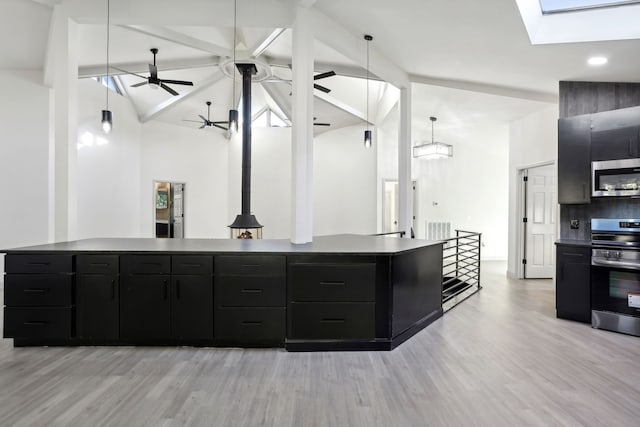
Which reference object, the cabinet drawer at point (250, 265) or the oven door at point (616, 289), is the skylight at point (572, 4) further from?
the cabinet drawer at point (250, 265)

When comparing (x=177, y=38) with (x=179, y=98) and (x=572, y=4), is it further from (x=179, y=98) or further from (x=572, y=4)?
(x=572, y=4)

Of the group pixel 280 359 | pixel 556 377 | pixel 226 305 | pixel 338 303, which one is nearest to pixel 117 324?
pixel 226 305

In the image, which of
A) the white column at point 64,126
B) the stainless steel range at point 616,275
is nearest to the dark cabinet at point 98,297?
the white column at point 64,126

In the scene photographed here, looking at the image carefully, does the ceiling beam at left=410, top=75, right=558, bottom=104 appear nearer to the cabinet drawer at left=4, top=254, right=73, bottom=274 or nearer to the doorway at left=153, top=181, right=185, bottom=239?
the cabinet drawer at left=4, top=254, right=73, bottom=274

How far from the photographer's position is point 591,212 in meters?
4.38

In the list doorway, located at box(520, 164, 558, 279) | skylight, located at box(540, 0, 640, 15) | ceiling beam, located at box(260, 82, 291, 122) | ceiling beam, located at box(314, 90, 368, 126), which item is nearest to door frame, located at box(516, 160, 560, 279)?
Result: doorway, located at box(520, 164, 558, 279)

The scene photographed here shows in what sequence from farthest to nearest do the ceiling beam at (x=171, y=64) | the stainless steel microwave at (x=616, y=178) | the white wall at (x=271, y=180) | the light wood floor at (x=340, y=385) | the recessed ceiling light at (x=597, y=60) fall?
the white wall at (x=271, y=180) → the ceiling beam at (x=171, y=64) → the recessed ceiling light at (x=597, y=60) → the stainless steel microwave at (x=616, y=178) → the light wood floor at (x=340, y=385)

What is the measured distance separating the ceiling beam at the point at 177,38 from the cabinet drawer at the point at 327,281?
13.5ft

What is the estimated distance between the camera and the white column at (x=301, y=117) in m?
3.56

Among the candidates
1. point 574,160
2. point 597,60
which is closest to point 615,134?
point 574,160

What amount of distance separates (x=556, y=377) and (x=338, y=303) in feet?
5.52

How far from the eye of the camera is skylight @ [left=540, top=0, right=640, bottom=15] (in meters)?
3.53

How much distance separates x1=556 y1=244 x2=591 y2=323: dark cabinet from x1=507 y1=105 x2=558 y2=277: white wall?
1.99 metres

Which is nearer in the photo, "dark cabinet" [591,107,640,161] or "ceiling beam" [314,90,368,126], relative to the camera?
"dark cabinet" [591,107,640,161]
